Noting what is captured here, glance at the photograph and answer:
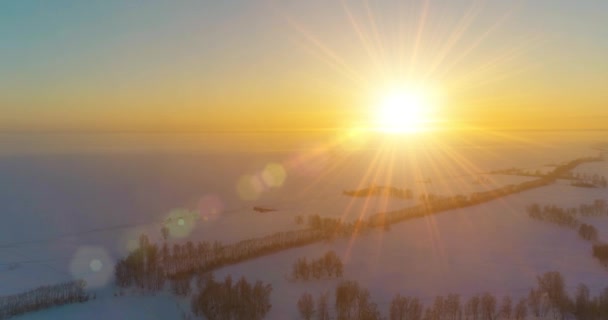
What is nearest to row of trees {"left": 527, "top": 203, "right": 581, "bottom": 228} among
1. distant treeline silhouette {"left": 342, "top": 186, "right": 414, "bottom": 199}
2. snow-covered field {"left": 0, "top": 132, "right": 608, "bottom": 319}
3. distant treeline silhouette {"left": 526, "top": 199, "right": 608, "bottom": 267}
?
distant treeline silhouette {"left": 526, "top": 199, "right": 608, "bottom": 267}

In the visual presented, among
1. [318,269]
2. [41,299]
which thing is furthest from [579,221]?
[41,299]

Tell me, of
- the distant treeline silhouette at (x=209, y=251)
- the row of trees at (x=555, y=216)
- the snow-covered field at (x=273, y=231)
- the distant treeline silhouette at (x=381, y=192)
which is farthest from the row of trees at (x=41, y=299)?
the row of trees at (x=555, y=216)

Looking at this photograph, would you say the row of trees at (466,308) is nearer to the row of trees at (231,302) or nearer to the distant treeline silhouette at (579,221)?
the row of trees at (231,302)

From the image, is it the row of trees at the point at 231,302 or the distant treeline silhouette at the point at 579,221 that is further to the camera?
the distant treeline silhouette at the point at 579,221

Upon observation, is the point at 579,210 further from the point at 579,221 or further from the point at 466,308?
the point at 466,308

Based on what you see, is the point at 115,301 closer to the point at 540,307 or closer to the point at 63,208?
the point at 540,307

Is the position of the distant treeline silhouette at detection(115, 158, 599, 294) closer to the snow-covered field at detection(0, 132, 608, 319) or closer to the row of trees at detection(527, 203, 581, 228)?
the snow-covered field at detection(0, 132, 608, 319)
